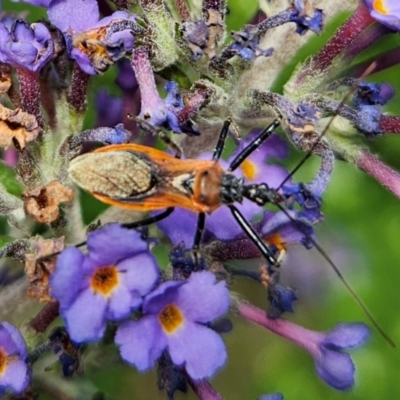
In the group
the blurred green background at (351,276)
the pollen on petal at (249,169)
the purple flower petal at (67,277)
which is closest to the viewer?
the purple flower petal at (67,277)

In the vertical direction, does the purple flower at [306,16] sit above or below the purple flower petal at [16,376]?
above

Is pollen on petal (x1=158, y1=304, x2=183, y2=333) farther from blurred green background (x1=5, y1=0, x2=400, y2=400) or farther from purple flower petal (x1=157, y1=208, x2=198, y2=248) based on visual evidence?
blurred green background (x1=5, y1=0, x2=400, y2=400)

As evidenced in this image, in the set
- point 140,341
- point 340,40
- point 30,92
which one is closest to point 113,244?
point 140,341

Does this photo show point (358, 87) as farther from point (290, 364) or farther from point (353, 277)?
point (290, 364)

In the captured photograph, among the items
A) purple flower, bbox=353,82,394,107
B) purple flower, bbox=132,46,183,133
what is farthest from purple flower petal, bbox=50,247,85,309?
purple flower, bbox=353,82,394,107

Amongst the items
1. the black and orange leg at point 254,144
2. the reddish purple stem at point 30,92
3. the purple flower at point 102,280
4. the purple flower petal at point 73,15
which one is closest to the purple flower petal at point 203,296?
the purple flower at point 102,280

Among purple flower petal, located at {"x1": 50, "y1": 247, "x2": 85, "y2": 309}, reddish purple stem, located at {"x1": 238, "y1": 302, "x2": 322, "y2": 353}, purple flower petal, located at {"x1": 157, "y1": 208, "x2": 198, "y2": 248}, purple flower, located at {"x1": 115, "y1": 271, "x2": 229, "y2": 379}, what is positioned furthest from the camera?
reddish purple stem, located at {"x1": 238, "y1": 302, "x2": 322, "y2": 353}

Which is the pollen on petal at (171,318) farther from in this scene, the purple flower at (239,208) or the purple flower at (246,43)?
the purple flower at (246,43)
